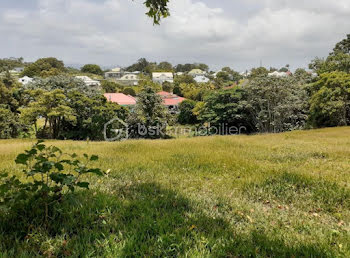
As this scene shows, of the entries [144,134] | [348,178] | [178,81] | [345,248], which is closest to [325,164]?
[348,178]

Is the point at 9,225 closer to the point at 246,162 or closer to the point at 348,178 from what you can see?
the point at 246,162

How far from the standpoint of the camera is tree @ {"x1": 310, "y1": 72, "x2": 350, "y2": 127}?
1818 centimetres

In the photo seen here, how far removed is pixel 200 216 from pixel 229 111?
22.1m

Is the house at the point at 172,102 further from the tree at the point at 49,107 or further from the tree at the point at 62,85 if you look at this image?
the tree at the point at 49,107

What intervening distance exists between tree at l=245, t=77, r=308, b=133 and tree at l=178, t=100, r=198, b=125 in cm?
1371

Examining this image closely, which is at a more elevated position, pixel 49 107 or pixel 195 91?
pixel 195 91

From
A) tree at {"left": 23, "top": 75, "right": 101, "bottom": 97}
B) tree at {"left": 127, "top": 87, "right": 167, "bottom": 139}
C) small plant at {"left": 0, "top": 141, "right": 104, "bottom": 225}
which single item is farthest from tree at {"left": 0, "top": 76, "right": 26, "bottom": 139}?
small plant at {"left": 0, "top": 141, "right": 104, "bottom": 225}

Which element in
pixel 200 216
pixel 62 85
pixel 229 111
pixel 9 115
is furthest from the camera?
pixel 229 111

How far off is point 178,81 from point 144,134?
48260 millimetres

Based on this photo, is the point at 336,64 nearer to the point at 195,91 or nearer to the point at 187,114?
the point at 187,114

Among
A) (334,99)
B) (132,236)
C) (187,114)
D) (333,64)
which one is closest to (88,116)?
(132,236)

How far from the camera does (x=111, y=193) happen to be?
337cm

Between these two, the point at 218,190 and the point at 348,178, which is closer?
the point at 218,190

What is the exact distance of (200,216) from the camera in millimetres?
2727
